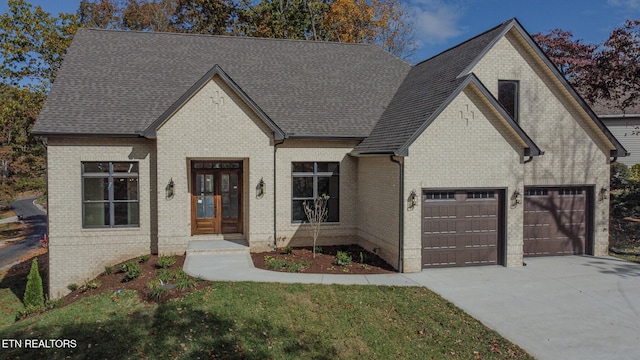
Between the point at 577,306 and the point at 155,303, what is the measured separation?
32.2 feet

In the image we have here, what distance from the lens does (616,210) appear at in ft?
78.9

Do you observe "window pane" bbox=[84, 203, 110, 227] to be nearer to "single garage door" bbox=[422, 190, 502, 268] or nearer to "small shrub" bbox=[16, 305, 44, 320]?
"small shrub" bbox=[16, 305, 44, 320]

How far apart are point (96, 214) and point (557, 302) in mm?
14053

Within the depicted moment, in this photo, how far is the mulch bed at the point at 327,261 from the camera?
41.7 feet

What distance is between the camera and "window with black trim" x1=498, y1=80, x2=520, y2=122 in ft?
48.7

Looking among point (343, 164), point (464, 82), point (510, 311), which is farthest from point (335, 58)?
point (510, 311)

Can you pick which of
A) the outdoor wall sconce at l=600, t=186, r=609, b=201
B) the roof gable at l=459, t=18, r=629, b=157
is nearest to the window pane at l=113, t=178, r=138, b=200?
the roof gable at l=459, t=18, r=629, b=157

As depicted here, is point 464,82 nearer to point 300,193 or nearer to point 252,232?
point 300,193

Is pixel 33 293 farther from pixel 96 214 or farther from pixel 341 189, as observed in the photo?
pixel 341 189

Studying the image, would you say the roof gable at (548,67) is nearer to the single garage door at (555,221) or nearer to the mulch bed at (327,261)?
the single garage door at (555,221)

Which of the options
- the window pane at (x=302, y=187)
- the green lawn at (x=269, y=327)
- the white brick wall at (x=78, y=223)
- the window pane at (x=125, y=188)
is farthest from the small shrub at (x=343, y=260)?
the window pane at (x=125, y=188)

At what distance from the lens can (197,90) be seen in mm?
14320

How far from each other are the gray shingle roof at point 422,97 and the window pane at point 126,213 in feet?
26.5

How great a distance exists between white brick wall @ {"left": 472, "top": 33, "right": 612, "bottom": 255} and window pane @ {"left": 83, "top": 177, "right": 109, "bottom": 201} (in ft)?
43.2
